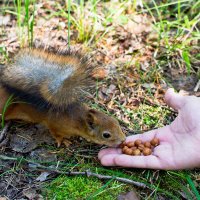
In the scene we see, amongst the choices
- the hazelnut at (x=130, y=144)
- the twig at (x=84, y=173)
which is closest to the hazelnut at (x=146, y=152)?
the hazelnut at (x=130, y=144)

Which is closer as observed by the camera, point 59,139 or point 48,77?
point 48,77

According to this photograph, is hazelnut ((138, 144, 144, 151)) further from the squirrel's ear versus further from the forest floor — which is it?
the squirrel's ear

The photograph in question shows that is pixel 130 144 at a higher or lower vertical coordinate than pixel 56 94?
lower

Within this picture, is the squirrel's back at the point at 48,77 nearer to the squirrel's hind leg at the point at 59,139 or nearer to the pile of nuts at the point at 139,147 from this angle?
the squirrel's hind leg at the point at 59,139

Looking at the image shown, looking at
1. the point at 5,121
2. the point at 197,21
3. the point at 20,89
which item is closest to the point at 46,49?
the point at 20,89

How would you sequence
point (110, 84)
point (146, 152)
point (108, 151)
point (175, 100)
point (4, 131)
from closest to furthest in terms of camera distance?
point (146, 152), point (108, 151), point (175, 100), point (4, 131), point (110, 84)

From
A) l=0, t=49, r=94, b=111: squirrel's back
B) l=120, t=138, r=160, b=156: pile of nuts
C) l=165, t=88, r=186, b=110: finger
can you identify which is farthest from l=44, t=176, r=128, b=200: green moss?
l=165, t=88, r=186, b=110: finger

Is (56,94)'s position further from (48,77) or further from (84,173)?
(84,173)

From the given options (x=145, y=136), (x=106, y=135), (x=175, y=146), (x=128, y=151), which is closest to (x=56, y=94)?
(x=106, y=135)
